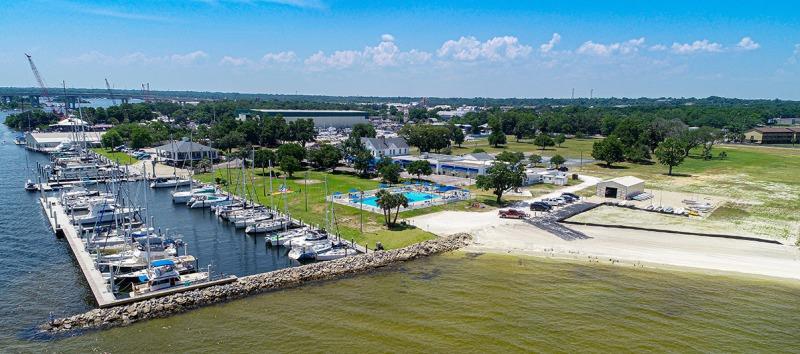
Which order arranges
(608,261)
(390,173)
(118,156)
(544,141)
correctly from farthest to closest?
(544,141) < (118,156) < (390,173) < (608,261)

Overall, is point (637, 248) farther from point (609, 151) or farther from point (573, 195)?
point (609, 151)

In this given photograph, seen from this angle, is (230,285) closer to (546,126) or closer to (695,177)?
(695,177)

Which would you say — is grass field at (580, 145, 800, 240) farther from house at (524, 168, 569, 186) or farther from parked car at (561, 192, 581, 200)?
parked car at (561, 192, 581, 200)

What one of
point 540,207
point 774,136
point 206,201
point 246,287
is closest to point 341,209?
point 206,201

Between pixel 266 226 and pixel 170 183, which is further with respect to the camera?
pixel 170 183

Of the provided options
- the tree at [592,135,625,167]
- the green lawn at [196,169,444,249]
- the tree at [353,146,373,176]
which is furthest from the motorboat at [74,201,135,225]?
the tree at [592,135,625,167]

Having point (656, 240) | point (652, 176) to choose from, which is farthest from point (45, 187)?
point (652, 176)
